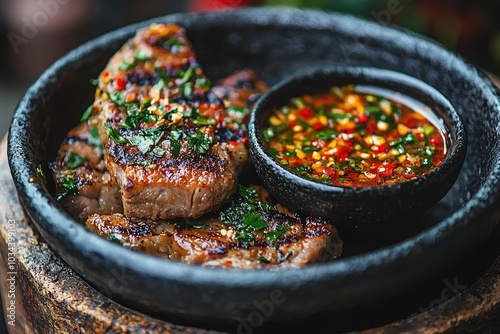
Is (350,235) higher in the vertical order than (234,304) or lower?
lower

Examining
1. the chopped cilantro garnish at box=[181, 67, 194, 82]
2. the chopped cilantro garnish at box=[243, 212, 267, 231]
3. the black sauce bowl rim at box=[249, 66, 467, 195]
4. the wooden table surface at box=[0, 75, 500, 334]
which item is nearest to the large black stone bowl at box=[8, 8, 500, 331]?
the wooden table surface at box=[0, 75, 500, 334]

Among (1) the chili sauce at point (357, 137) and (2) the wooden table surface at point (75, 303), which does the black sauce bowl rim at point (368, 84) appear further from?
(2) the wooden table surface at point (75, 303)

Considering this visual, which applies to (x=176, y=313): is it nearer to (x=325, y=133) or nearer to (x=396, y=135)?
(x=325, y=133)

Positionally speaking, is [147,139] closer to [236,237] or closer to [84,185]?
[84,185]

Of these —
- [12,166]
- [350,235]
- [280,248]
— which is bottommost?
[350,235]

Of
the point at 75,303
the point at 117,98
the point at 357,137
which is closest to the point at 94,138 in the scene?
the point at 117,98

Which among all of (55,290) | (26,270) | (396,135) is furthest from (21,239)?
(396,135)

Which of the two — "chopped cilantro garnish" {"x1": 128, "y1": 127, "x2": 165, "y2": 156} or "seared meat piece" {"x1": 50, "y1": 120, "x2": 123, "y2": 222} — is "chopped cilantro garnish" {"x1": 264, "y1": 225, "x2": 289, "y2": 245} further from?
"seared meat piece" {"x1": 50, "y1": 120, "x2": 123, "y2": 222}
